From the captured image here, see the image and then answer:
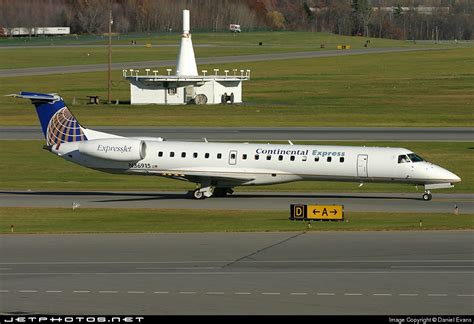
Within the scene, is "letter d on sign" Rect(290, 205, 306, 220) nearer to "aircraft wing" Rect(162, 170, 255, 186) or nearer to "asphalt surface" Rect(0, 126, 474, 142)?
"aircraft wing" Rect(162, 170, 255, 186)

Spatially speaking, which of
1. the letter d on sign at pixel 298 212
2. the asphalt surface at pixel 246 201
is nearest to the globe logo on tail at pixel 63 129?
the asphalt surface at pixel 246 201

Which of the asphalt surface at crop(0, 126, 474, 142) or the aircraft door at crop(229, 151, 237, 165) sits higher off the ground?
the aircraft door at crop(229, 151, 237, 165)

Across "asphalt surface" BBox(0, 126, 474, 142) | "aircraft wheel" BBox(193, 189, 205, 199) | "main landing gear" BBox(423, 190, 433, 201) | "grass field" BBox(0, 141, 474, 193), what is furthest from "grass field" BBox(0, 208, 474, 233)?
"asphalt surface" BBox(0, 126, 474, 142)

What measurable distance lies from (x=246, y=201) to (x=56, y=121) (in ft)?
32.6

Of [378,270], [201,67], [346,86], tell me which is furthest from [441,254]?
[201,67]

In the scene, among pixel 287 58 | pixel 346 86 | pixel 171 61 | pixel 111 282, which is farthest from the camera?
pixel 287 58

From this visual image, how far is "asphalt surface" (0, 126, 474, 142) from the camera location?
75188 millimetres

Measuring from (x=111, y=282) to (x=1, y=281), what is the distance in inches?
126

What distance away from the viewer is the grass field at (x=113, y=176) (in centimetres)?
5516

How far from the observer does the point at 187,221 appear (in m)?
43.1

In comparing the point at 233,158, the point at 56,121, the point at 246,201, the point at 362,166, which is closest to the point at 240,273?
the point at 362,166

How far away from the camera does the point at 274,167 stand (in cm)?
4934

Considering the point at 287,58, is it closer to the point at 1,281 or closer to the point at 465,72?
the point at 465,72

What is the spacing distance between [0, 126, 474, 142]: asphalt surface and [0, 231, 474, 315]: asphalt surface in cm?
3630
